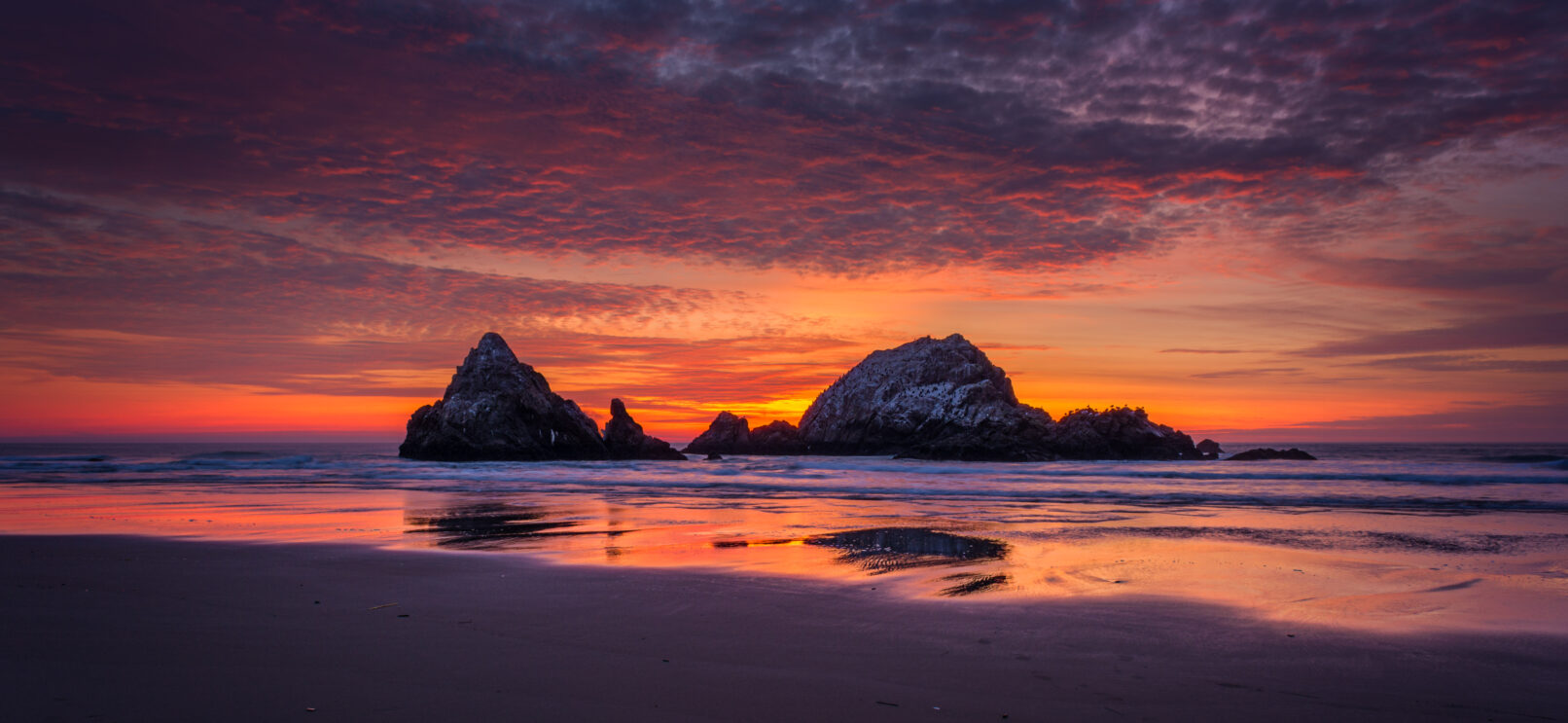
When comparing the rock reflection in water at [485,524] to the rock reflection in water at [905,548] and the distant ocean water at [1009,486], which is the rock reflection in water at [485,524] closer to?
the rock reflection in water at [905,548]

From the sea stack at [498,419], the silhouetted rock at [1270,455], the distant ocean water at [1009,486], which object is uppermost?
the sea stack at [498,419]

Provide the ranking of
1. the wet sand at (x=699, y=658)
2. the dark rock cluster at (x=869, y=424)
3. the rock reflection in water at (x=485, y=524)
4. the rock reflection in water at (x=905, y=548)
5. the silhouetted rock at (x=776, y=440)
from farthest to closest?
the silhouetted rock at (x=776, y=440) → the dark rock cluster at (x=869, y=424) → the rock reflection in water at (x=485, y=524) → the rock reflection in water at (x=905, y=548) → the wet sand at (x=699, y=658)

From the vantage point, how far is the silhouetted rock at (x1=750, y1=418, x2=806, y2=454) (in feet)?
215

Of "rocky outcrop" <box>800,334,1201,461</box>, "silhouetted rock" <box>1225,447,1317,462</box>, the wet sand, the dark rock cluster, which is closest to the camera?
the wet sand

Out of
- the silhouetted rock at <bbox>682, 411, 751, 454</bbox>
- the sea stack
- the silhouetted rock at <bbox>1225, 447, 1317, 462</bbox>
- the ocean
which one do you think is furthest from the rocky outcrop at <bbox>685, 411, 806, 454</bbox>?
the ocean

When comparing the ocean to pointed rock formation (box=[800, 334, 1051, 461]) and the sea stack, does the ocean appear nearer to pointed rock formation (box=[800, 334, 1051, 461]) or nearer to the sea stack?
the sea stack

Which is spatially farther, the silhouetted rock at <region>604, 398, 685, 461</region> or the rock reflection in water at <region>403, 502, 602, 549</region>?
the silhouetted rock at <region>604, 398, 685, 461</region>

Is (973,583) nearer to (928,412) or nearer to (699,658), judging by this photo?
(699,658)

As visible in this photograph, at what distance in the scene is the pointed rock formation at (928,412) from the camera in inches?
1902

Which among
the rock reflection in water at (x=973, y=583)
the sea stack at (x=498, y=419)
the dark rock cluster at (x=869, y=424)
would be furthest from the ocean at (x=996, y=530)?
the dark rock cluster at (x=869, y=424)

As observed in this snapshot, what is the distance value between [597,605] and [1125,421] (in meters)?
48.2

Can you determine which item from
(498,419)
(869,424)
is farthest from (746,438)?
(498,419)

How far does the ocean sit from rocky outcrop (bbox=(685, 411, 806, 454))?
43.7 metres

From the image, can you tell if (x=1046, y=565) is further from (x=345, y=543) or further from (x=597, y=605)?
(x=345, y=543)
